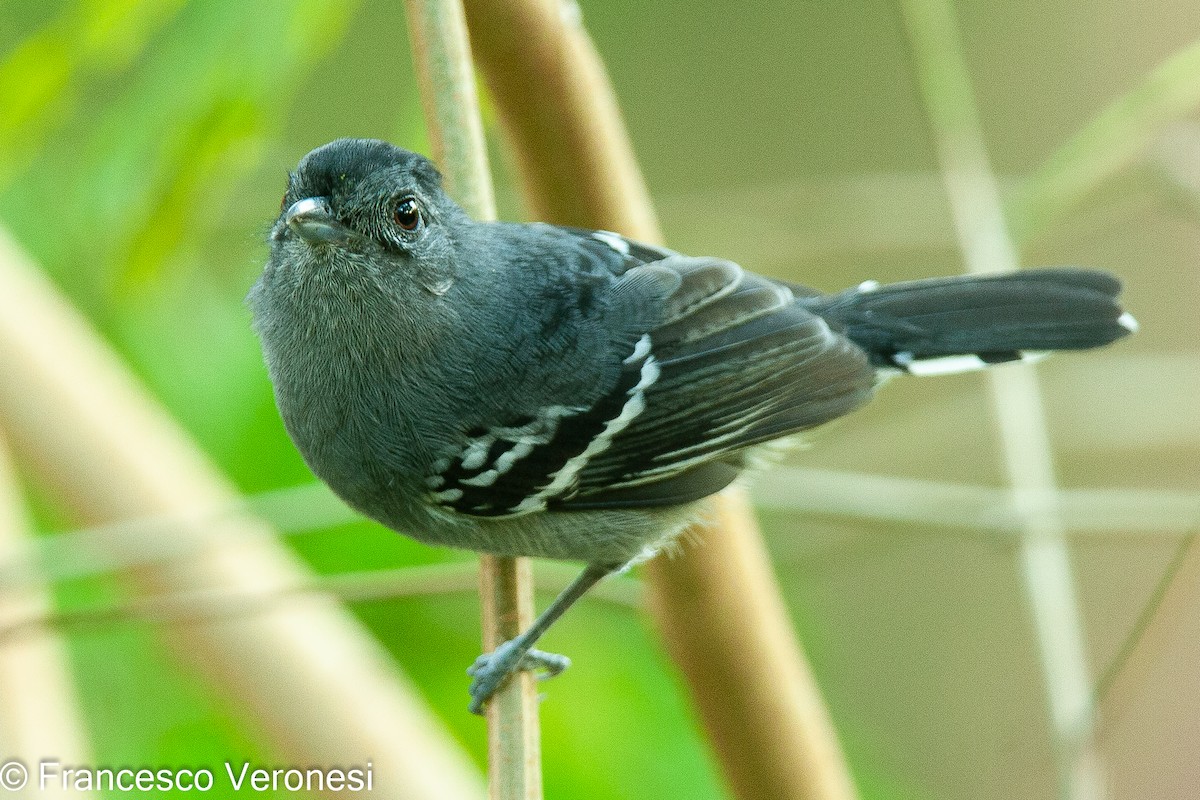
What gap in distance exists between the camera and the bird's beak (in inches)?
A: 110

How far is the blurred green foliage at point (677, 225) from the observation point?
2.60 metres

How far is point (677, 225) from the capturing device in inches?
190

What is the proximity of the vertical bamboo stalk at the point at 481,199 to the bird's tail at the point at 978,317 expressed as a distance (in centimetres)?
121

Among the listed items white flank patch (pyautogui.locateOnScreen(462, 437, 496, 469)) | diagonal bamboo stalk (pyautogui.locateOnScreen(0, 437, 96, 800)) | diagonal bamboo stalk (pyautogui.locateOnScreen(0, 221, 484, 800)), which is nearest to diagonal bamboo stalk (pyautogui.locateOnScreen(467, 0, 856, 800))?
white flank patch (pyautogui.locateOnScreen(462, 437, 496, 469))

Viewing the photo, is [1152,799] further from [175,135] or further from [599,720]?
[175,135]

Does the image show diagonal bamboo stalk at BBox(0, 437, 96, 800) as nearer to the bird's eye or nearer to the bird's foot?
the bird's foot

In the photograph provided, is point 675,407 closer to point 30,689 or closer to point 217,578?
point 217,578

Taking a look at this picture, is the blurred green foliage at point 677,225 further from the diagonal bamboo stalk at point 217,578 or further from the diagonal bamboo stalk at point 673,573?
the diagonal bamboo stalk at point 673,573

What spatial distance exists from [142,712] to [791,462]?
3.26m

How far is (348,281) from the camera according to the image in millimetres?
2996

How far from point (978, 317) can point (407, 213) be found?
1729 millimetres

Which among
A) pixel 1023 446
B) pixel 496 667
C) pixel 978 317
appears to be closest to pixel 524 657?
pixel 496 667

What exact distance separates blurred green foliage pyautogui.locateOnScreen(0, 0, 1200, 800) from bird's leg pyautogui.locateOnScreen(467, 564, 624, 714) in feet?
0.63

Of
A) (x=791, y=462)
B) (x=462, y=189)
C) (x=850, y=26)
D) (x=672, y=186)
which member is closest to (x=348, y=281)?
(x=462, y=189)
